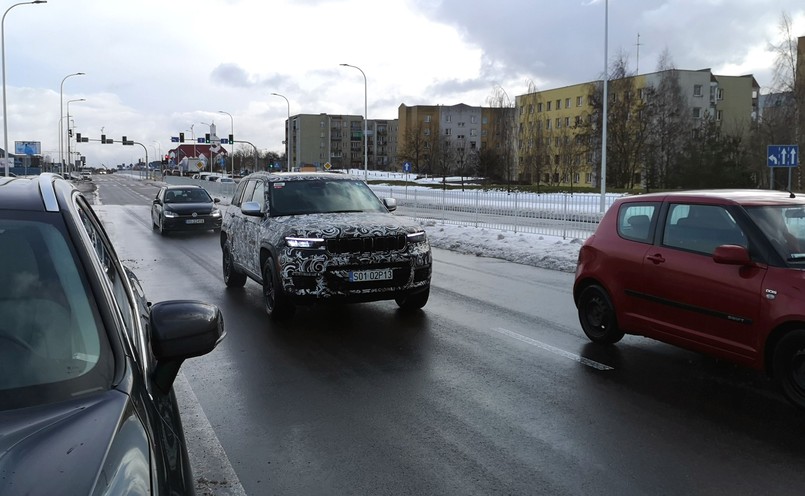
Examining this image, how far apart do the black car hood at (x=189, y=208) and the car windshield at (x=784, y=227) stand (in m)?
18.1

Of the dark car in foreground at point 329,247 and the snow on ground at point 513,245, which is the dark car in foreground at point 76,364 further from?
the snow on ground at point 513,245

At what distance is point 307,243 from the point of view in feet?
25.4

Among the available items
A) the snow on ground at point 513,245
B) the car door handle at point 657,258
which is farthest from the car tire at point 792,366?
the snow on ground at point 513,245

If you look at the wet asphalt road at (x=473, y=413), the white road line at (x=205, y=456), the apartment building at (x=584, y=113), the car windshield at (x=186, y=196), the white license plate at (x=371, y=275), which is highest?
the apartment building at (x=584, y=113)

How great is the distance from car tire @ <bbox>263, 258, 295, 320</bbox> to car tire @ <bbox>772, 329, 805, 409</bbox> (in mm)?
5167

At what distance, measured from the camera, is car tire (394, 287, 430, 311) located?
8.77m

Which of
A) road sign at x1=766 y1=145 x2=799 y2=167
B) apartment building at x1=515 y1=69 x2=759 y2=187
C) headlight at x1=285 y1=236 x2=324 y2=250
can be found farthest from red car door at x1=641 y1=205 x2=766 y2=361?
apartment building at x1=515 y1=69 x2=759 y2=187

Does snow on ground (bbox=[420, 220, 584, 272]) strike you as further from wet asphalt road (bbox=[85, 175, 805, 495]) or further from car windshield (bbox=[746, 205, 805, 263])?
car windshield (bbox=[746, 205, 805, 263])

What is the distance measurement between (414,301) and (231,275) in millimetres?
3574

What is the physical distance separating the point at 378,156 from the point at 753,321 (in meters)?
169

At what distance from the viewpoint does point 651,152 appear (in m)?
65.4

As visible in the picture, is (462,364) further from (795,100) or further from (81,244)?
(795,100)

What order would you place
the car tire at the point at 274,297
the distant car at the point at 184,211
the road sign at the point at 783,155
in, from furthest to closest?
the road sign at the point at 783,155 → the distant car at the point at 184,211 → the car tire at the point at 274,297

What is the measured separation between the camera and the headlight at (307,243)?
304 inches
